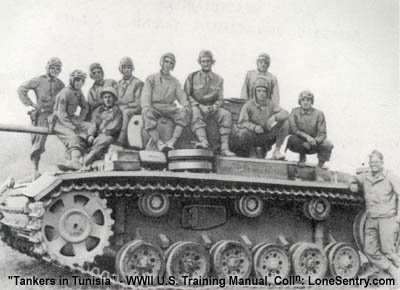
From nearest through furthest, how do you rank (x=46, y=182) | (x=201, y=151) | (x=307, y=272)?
(x=46, y=182)
(x=201, y=151)
(x=307, y=272)

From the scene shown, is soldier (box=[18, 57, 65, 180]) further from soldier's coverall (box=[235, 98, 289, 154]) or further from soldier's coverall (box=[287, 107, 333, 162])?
soldier's coverall (box=[287, 107, 333, 162])

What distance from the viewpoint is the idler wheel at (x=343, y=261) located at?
1109 centimetres

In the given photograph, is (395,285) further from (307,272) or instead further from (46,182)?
(46,182)

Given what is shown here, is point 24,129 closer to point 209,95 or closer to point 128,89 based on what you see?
point 128,89

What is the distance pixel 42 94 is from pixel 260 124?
14.9 feet

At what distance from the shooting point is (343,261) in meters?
11.2

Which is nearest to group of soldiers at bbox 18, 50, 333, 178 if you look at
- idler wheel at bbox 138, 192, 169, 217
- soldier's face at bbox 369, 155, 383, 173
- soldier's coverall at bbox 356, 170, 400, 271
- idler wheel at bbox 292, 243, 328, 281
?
idler wheel at bbox 138, 192, 169, 217

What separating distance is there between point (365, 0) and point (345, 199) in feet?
13.7

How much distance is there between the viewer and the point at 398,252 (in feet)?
36.9

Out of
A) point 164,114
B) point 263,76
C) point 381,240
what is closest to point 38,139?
point 164,114

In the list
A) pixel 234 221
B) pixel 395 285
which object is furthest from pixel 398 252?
pixel 234 221

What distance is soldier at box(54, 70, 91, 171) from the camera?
1116cm

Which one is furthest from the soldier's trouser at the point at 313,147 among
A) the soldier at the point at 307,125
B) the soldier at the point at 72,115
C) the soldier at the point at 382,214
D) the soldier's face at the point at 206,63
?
the soldier at the point at 72,115

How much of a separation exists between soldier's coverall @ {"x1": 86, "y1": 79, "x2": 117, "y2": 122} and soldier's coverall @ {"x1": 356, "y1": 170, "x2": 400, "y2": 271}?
5476 mm
